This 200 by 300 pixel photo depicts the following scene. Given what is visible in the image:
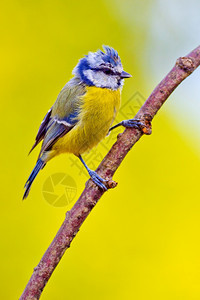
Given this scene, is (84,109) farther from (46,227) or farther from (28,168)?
(46,227)

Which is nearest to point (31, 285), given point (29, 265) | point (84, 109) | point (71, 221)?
point (71, 221)

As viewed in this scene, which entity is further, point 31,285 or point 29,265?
point 29,265

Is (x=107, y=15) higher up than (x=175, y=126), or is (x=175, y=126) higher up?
(x=107, y=15)

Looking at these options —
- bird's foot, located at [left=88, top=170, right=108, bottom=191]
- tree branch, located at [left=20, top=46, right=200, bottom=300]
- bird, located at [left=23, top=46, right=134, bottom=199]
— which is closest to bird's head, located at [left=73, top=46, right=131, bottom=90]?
bird, located at [left=23, top=46, right=134, bottom=199]

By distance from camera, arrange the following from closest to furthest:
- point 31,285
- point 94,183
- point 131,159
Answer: point 31,285 → point 94,183 → point 131,159

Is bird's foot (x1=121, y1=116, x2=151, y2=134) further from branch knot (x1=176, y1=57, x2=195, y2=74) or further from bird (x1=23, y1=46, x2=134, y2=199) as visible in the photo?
bird (x1=23, y1=46, x2=134, y2=199)

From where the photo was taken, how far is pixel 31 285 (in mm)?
884

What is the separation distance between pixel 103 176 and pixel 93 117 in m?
0.48

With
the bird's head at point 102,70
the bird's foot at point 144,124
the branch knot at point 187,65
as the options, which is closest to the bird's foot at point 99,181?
the bird's foot at point 144,124

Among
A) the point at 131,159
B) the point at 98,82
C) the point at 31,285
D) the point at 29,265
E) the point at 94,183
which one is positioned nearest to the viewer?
the point at 31,285

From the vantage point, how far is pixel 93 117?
4.65 ft

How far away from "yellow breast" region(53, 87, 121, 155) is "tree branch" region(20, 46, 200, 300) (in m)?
0.40

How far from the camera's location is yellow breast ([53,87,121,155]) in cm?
140

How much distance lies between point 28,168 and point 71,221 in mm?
817
